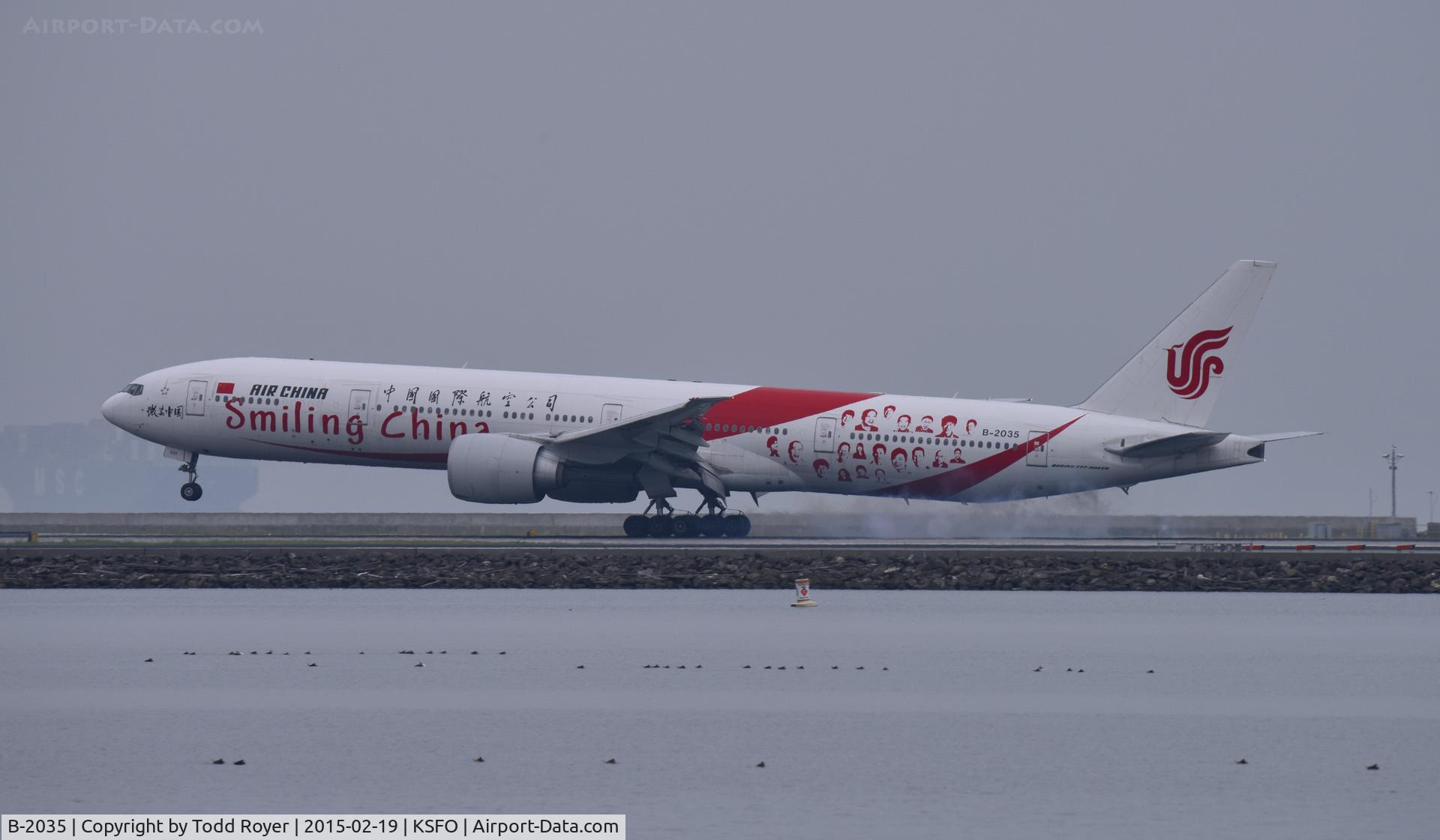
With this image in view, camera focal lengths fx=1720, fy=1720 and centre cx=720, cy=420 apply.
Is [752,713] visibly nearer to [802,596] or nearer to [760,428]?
[802,596]

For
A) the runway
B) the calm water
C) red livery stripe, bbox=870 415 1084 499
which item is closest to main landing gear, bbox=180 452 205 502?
the runway

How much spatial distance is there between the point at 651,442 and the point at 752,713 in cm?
2198

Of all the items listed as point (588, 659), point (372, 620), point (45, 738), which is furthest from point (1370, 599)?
point (45, 738)

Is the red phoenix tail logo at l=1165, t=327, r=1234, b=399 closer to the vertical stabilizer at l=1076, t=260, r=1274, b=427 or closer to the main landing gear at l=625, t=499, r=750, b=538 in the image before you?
the vertical stabilizer at l=1076, t=260, r=1274, b=427

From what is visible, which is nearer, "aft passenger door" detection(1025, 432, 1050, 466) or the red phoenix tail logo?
"aft passenger door" detection(1025, 432, 1050, 466)

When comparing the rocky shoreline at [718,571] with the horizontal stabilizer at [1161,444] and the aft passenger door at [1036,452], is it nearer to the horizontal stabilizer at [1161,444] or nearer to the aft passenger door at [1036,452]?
the horizontal stabilizer at [1161,444]

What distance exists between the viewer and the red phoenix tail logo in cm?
4881

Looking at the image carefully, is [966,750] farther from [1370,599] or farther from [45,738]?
[1370,599]

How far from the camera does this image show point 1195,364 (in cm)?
4884

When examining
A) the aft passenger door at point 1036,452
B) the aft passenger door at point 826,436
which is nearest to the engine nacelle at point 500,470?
the aft passenger door at point 826,436

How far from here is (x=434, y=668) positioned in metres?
29.5

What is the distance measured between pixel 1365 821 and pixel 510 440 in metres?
31.0

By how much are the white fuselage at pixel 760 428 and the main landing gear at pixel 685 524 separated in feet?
3.87

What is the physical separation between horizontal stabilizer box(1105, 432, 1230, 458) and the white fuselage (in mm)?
163
